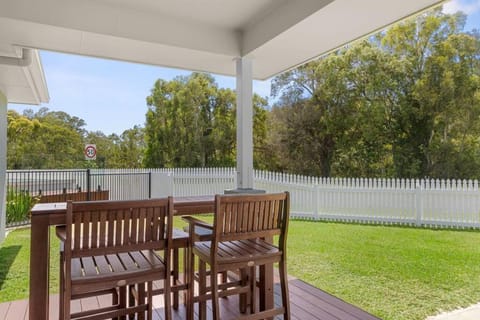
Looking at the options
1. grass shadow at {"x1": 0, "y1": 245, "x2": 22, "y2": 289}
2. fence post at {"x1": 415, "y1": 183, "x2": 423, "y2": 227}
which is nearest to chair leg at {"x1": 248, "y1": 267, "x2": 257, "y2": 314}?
grass shadow at {"x1": 0, "y1": 245, "x2": 22, "y2": 289}

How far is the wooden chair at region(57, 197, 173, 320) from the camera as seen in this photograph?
1533mm

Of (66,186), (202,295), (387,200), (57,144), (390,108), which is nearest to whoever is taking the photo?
(202,295)

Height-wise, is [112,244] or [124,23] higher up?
[124,23]

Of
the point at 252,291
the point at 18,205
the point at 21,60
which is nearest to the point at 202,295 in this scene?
the point at 252,291

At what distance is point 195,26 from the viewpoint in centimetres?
292

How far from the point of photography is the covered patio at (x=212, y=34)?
232 cm

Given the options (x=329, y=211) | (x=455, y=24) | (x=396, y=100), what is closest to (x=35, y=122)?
(x=329, y=211)

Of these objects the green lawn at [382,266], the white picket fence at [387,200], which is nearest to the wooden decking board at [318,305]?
the green lawn at [382,266]

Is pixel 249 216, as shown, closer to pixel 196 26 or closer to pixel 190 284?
pixel 190 284

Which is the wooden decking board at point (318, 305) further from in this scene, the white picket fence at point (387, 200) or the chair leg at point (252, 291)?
the white picket fence at point (387, 200)

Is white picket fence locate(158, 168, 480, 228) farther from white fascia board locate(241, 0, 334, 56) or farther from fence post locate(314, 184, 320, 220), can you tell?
white fascia board locate(241, 0, 334, 56)

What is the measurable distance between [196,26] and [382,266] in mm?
3405

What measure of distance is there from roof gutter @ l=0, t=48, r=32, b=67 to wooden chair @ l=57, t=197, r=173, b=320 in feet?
6.91

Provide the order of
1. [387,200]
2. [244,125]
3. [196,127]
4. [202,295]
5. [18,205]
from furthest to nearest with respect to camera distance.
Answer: [196,127] < [18,205] < [387,200] < [244,125] < [202,295]
